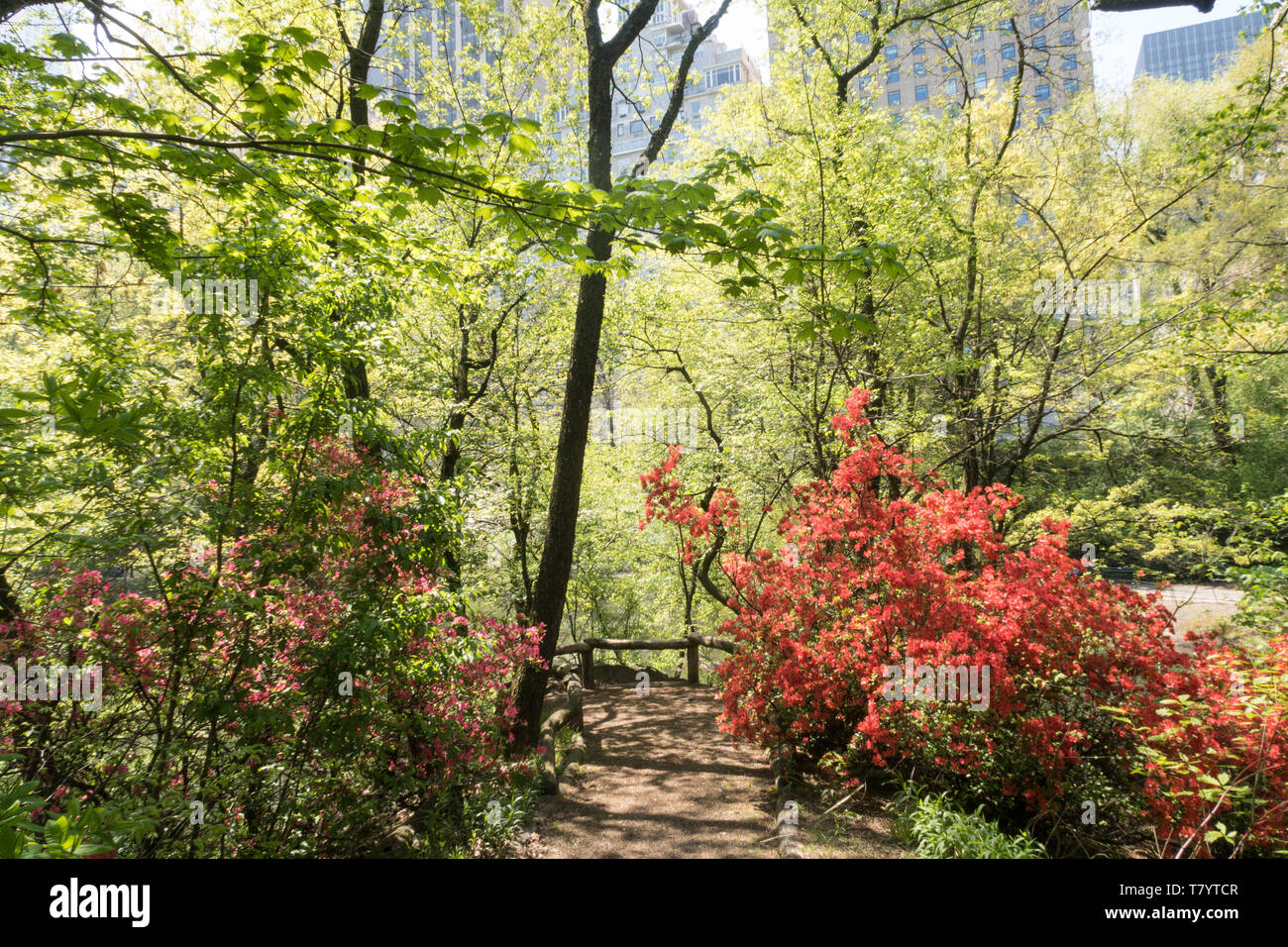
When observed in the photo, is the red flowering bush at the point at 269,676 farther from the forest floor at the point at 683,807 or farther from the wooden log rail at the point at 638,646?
the wooden log rail at the point at 638,646

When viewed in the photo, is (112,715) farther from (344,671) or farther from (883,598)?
(883,598)

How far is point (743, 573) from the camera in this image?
657 centimetres

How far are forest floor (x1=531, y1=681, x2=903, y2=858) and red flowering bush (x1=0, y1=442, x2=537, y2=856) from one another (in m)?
1.69

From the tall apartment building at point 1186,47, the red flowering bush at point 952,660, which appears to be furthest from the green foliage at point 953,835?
the tall apartment building at point 1186,47

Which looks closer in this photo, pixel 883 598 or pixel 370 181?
pixel 370 181

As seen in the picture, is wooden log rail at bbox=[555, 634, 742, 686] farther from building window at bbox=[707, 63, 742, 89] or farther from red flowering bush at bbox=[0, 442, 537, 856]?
building window at bbox=[707, 63, 742, 89]

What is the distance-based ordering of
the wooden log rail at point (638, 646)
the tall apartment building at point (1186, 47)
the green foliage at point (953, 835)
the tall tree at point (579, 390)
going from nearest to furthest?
1. the green foliage at point (953, 835)
2. the tall tree at point (579, 390)
3. the wooden log rail at point (638, 646)
4. the tall apartment building at point (1186, 47)

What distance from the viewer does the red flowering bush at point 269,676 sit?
9.77ft

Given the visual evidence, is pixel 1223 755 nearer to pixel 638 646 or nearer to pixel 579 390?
pixel 579 390

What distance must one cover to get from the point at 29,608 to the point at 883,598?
6036 mm

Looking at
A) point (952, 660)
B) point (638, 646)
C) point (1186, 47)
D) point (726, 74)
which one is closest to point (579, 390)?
point (952, 660)
